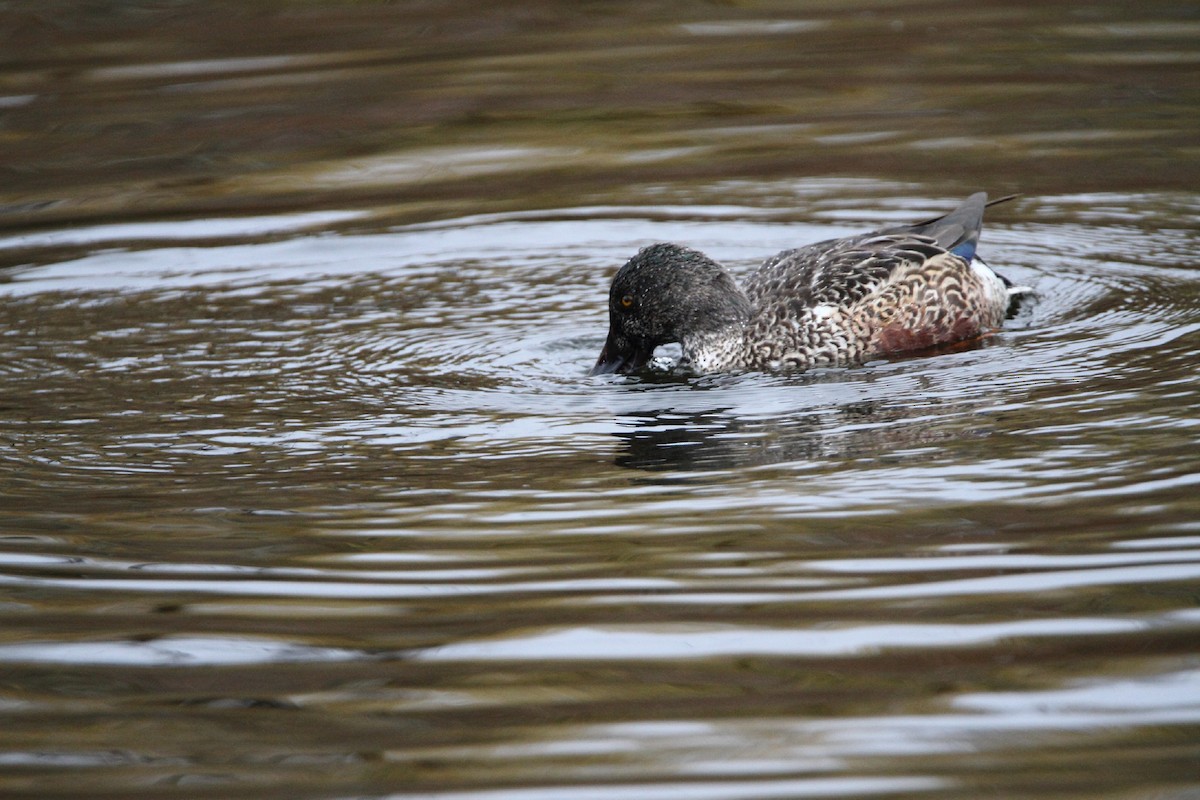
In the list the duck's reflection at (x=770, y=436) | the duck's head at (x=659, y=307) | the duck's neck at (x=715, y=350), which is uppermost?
the duck's head at (x=659, y=307)

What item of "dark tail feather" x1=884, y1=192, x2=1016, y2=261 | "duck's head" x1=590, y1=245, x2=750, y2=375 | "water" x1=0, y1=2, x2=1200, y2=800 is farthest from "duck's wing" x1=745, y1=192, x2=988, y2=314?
"water" x1=0, y1=2, x2=1200, y2=800

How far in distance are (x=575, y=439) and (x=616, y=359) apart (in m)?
1.34

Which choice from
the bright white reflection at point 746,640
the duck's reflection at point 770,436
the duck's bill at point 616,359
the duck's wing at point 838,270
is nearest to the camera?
the bright white reflection at point 746,640

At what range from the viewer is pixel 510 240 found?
10031mm

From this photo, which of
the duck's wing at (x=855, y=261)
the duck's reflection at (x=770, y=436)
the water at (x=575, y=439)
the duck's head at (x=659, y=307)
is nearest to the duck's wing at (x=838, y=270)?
the duck's wing at (x=855, y=261)

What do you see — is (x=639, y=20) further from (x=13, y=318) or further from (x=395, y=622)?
(x=395, y=622)

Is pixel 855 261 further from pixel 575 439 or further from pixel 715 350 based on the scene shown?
pixel 575 439

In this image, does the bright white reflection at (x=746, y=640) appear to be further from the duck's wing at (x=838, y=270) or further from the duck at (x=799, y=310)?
the duck's wing at (x=838, y=270)

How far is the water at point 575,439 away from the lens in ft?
12.7

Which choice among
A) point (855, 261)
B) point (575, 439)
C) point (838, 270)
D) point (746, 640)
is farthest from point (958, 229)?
point (746, 640)

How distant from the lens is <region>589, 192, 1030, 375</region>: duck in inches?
303

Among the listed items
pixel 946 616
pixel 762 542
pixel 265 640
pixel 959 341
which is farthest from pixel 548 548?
pixel 959 341

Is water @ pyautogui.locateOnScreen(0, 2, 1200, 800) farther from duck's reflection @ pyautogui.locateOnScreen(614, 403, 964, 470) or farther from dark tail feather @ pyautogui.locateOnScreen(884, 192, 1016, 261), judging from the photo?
dark tail feather @ pyautogui.locateOnScreen(884, 192, 1016, 261)

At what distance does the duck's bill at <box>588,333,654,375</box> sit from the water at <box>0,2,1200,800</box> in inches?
6.1
